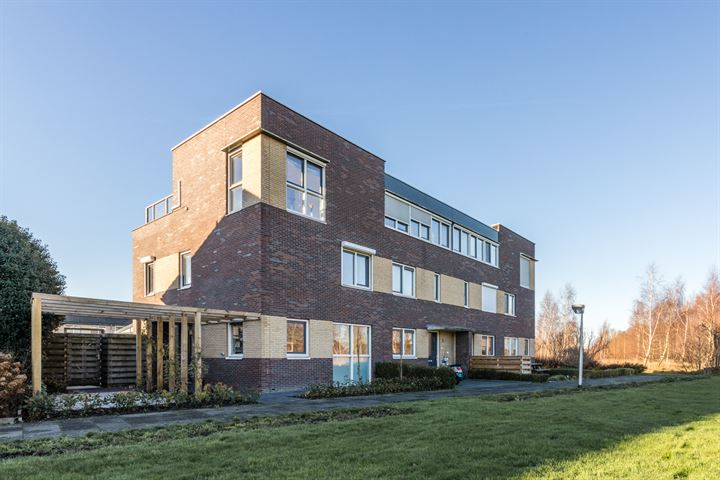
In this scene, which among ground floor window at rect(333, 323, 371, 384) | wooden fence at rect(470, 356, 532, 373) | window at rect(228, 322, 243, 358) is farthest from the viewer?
wooden fence at rect(470, 356, 532, 373)

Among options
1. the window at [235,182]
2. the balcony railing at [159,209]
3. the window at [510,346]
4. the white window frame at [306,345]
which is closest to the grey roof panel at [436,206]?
the window at [510,346]

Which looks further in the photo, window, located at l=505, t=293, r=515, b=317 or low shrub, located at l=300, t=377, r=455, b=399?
window, located at l=505, t=293, r=515, b=317

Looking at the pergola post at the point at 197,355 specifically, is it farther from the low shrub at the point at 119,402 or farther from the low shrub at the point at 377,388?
the low shrub at the point at 377,388

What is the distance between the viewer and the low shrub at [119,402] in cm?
946

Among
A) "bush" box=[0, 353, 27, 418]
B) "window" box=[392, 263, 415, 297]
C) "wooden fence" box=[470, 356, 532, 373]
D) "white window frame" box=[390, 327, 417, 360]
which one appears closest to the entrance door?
"white window frame" box=[390, 327, 417, 360]

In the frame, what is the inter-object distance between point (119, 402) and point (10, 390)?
2001mm

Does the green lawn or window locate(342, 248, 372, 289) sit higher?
window locate(342, 248, 372, 289)

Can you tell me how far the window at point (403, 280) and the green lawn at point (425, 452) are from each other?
12281 millimetres

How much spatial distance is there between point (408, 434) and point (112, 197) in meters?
18.7

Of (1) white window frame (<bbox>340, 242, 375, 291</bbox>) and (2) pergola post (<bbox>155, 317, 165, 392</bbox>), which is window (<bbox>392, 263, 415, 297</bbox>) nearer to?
(1) white window frame (<bbox>340, 242, 375, 291</bbox>)

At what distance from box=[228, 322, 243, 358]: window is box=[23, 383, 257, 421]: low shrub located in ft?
11.4

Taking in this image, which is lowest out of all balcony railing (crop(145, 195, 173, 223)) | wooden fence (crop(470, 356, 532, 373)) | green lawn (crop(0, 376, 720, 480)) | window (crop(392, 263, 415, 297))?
wooden fence (crop(470, 356, 532, 373))

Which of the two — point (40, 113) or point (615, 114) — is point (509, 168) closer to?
point (615, 114)

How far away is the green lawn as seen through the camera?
5.35m
